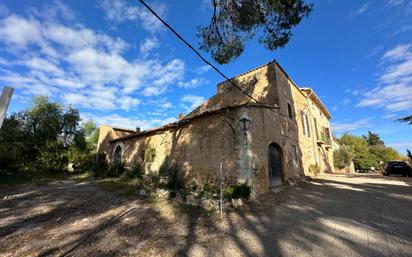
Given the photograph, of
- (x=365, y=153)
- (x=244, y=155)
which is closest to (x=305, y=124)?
(x=244, y=155)

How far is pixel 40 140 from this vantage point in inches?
739

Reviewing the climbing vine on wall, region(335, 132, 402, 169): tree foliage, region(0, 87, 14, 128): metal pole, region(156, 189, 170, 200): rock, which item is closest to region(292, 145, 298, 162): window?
region(156, 189, 170, 200): rock

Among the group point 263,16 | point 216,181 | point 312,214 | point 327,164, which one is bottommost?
point 312,214

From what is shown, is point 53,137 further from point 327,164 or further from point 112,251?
point 327,164

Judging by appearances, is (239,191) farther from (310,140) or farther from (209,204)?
(310,140)

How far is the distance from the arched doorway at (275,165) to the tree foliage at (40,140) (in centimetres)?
1648

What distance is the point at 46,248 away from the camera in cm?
421

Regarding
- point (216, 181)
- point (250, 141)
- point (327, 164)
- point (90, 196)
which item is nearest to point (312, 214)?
point (250, 141)

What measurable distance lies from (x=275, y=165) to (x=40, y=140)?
64.6 ft

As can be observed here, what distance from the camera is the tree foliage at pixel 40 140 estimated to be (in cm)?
1677

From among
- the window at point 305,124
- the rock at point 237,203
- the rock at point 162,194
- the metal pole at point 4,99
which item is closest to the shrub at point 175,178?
the rock at point 162,194

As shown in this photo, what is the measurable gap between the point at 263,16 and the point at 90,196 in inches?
413

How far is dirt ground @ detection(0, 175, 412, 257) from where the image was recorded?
13.8 ft

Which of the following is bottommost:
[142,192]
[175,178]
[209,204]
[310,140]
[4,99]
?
[209,204]
